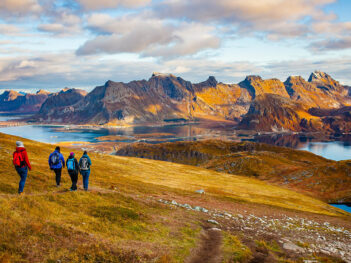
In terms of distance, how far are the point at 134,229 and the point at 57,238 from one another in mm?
5928

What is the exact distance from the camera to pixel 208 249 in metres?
18.6

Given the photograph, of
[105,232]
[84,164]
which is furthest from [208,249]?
[84,164]

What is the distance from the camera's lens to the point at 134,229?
64.6 ft

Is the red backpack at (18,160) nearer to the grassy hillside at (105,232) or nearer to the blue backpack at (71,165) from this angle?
the grassy hillside at (105,232)

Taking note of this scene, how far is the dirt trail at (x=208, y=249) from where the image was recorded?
658 inches

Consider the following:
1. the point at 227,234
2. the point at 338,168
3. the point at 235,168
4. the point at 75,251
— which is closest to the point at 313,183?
the point at 338,168

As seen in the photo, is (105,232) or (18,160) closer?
(105,232)

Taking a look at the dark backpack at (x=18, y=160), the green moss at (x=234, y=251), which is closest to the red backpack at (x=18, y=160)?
the dark backpack at (x=18, y=160)

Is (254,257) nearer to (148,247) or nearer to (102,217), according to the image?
(148,247)

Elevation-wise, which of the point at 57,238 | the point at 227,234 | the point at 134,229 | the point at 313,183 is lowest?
the point at 313,183

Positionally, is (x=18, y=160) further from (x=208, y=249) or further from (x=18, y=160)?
(x=208, y=249)

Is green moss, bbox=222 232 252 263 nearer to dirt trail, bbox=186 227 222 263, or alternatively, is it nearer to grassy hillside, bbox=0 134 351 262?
grassy hillside, bbox=0 134 351 262

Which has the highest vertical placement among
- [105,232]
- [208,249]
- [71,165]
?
[71,165]

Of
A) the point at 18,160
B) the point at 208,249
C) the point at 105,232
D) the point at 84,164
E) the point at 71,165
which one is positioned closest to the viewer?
the point at 105,232
